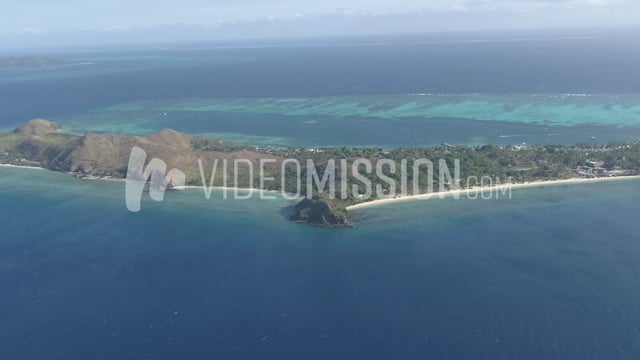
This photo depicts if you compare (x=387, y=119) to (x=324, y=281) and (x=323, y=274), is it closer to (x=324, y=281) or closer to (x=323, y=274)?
(x=323, y=274)

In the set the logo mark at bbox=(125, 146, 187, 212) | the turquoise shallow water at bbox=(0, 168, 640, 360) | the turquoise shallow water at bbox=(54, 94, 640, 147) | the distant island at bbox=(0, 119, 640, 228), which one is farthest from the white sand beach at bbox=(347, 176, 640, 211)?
the logo mark at bbox=(125, 146, 187, 212)

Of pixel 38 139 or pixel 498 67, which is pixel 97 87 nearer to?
pixel 38 139

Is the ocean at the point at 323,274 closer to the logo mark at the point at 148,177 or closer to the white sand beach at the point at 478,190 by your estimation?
the white sand beach at the point at 478,190

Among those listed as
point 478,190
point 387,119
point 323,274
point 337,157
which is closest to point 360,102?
point 387,119

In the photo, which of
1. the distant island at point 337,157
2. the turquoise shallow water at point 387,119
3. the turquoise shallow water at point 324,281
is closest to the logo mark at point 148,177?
the distant island at point 337,157

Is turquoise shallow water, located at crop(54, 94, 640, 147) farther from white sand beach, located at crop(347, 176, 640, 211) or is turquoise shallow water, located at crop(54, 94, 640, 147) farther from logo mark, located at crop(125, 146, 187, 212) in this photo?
logo mark, located at crop(125, 146, 187, 212)
